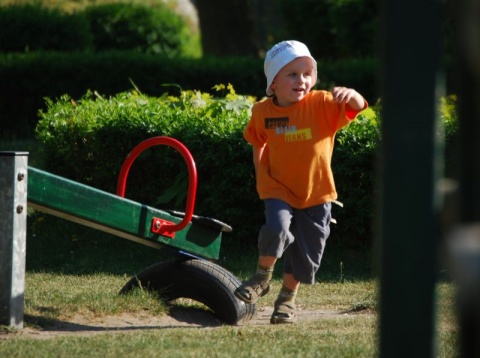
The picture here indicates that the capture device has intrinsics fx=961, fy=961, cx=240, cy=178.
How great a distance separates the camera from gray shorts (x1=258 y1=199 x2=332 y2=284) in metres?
4.89

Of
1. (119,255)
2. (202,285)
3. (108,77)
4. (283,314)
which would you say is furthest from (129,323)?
(108,77)

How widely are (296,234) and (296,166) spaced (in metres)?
0.37

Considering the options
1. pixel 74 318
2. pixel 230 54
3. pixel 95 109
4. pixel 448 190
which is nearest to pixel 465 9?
pixel 448 190

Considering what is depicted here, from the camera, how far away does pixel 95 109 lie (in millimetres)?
7996

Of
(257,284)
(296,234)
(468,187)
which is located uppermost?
(468,187)

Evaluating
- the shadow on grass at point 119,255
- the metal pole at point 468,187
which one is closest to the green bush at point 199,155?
the shadow on grass at point 119,255

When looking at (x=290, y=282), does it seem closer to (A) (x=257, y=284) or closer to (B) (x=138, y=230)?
(A) (x=257, y=284)

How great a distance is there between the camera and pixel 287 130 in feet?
16.6

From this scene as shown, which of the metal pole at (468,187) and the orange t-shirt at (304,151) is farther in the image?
the orange t-shirt at (304,151)

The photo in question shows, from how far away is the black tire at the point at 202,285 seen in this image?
5.09m

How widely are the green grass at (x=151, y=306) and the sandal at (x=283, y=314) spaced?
7cm

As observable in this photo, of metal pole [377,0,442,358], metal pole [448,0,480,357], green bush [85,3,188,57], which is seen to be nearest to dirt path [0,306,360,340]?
metal pole [377,0,442,358]

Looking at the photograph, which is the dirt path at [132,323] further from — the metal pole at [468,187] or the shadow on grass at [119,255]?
the metal pole at [468,187]

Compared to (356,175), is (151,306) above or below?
below
